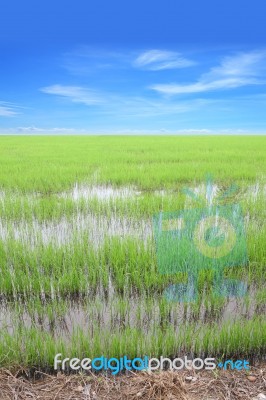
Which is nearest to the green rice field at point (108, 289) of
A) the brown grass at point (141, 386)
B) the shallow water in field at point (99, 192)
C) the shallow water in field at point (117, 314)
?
the shallow water in field at point (117, 314)

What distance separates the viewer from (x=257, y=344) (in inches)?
73.0

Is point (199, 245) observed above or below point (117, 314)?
above

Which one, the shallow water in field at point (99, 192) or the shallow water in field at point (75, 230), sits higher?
the shallow water in field at point (99, 192)

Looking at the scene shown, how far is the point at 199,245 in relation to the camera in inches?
124

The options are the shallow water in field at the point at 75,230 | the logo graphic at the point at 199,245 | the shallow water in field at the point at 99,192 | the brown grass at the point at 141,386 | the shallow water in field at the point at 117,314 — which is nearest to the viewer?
the brown grass at the point at 141,386

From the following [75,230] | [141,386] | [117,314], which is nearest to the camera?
[141,386]

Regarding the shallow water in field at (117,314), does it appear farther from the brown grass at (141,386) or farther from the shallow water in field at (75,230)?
the shallow water in field at (75,230)

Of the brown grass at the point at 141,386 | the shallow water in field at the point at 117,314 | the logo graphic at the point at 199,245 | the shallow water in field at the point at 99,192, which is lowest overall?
the brown grass at the point at 141,386

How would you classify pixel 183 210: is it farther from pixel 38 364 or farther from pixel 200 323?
pixel 38 364

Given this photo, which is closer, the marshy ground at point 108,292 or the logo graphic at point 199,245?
the marshy ground at point 108,292

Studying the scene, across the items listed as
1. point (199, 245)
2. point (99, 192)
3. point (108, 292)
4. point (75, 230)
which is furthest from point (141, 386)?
point (99, 192)

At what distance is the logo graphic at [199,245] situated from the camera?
2.53 meters

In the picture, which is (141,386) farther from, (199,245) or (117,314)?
(199,245)

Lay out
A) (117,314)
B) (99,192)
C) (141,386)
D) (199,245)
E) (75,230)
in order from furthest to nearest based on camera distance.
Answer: (99,192), (75,230), (199,245), (117,314), (141,386)
